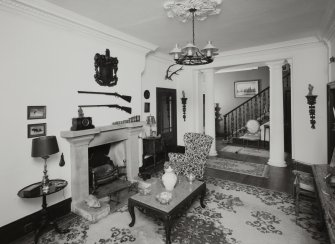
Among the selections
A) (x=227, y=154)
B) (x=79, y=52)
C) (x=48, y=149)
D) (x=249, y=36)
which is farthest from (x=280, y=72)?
(x=48, y=149)

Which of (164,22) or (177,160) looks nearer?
(164,22)

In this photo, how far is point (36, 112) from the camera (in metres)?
3.08

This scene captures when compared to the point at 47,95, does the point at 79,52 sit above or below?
above

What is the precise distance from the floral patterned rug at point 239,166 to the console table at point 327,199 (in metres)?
2.03

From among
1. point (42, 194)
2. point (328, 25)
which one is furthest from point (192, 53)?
point (328, 25)

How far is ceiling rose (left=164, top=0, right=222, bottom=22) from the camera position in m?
2.99

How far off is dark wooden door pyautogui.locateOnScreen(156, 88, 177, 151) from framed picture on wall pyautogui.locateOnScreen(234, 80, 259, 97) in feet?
14.5

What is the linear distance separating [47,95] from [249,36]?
14.2 feet

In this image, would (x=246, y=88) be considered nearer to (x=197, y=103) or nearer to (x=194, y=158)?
(x=197, y=103)

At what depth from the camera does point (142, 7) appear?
10.4 ft

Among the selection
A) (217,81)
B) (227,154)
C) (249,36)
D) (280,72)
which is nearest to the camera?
(249,36)

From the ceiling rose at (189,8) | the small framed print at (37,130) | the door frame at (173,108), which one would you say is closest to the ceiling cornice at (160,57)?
the door frame at (173,108)

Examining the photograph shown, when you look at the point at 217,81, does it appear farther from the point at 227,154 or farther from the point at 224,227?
the point at 224,227

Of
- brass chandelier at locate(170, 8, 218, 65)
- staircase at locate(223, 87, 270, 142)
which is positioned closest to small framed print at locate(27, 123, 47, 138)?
brass chandelier at locate(170, 8, 218, 65)
